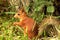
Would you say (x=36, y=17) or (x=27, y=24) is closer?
(x=27, y=24)

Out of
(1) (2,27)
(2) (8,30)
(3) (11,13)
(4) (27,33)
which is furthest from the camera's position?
(3) (11,13)

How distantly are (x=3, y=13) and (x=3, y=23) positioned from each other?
0.50 metres

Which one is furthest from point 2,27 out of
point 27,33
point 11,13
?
point 27,33

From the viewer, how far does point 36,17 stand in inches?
174

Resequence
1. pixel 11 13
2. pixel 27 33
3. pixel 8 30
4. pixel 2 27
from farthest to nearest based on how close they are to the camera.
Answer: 1. pixel 11 13
2. pixel 2 27
3. pixel 8 30
4. pixel 27 33

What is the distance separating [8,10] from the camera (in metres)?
5.02

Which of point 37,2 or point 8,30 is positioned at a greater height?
point 37,2

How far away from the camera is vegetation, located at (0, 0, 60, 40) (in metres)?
3.80

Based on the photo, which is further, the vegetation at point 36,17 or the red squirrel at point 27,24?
the vegetation at point 36,17

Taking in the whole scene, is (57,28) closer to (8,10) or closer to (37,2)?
(37,2)

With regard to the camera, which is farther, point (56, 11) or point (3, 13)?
point (3, 13)

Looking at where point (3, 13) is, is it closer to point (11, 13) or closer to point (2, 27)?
point (11, 13)

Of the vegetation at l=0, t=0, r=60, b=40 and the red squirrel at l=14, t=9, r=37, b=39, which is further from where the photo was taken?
the vegetation at l=0, t=0, r=60, b=40

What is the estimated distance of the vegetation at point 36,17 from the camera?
380 centimetres
